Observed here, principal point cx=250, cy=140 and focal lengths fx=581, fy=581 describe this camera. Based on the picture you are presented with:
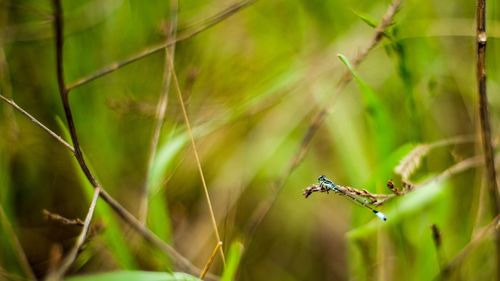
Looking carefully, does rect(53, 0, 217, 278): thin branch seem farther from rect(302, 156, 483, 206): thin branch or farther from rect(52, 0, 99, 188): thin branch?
rect(302, 156, 483, 206): thin branch

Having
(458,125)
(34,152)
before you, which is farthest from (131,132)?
(458,125)

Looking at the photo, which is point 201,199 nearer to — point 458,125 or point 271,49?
point 271,49

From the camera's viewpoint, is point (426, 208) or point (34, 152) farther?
point (34, 152)

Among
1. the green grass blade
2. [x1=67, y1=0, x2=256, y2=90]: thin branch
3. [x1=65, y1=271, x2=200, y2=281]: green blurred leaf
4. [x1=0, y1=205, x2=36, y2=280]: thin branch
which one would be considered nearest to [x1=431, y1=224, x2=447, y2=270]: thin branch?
the green grass blade

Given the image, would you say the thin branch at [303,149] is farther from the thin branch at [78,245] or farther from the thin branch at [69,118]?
the thin branch at [78,245]

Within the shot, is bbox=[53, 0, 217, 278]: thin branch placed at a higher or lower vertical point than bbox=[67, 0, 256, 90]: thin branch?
lower

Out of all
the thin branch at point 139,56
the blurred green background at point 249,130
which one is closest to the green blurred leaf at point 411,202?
the blurred green background at point 249,130

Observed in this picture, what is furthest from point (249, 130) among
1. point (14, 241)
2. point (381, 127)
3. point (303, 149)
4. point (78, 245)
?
point (78, 245)

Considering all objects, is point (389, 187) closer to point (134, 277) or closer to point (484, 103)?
point (484, 103)
